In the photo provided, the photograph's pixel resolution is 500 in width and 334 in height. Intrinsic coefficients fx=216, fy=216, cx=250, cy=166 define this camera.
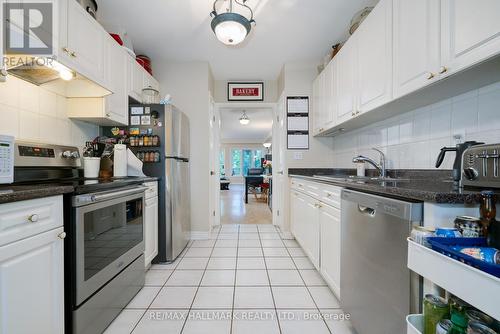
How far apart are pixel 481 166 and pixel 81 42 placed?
2468 millimetres

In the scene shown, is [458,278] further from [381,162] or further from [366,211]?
[381,162]

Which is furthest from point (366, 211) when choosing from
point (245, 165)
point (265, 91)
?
point (245, 165)

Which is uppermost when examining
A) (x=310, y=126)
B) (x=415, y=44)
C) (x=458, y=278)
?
(x=415, y=44)

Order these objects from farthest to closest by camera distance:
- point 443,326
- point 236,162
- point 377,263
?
point 236,162 → point 377,263 → point 443,326

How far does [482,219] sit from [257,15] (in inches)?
89.3

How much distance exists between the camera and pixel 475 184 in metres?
0.90

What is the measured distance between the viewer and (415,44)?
3.95 ft

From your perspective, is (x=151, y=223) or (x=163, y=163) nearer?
(x=151, y=223)

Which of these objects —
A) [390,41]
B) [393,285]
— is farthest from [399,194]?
[390,41]

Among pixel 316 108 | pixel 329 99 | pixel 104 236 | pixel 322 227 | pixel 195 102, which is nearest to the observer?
pixel 104 236

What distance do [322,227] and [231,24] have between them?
1.83 metres

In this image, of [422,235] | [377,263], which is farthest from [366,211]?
[422,235]

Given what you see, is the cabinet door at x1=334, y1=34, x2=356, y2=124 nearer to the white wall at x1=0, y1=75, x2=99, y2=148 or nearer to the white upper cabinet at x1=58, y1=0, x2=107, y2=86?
the white upper cabinet at x1=58, y1=0, x2=107, y2=86

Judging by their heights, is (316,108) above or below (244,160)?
above
